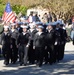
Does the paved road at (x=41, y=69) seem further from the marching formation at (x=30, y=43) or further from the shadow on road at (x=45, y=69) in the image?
the marching formation at (x=30, y=43)

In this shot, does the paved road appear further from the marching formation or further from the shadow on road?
the marching formation

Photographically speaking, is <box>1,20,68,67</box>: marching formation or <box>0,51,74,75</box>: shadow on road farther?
<box>1,20,68,67</box>: marching formation

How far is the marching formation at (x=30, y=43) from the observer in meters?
20.5

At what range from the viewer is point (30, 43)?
68.8 feet

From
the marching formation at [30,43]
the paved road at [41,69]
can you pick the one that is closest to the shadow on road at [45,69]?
the paved road at [41,69]

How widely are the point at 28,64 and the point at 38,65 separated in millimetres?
750

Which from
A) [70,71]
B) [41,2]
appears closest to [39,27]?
[70,71]

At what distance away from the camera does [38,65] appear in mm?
20797

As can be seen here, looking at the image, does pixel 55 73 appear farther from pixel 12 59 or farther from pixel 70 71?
pixel 12 59

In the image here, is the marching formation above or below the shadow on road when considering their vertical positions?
above

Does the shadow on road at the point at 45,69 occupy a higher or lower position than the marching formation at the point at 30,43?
lower

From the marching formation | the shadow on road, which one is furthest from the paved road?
the marching formation

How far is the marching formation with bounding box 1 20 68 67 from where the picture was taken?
20469 millimetres

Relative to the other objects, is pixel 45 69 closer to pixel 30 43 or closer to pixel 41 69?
pixel 41 69
